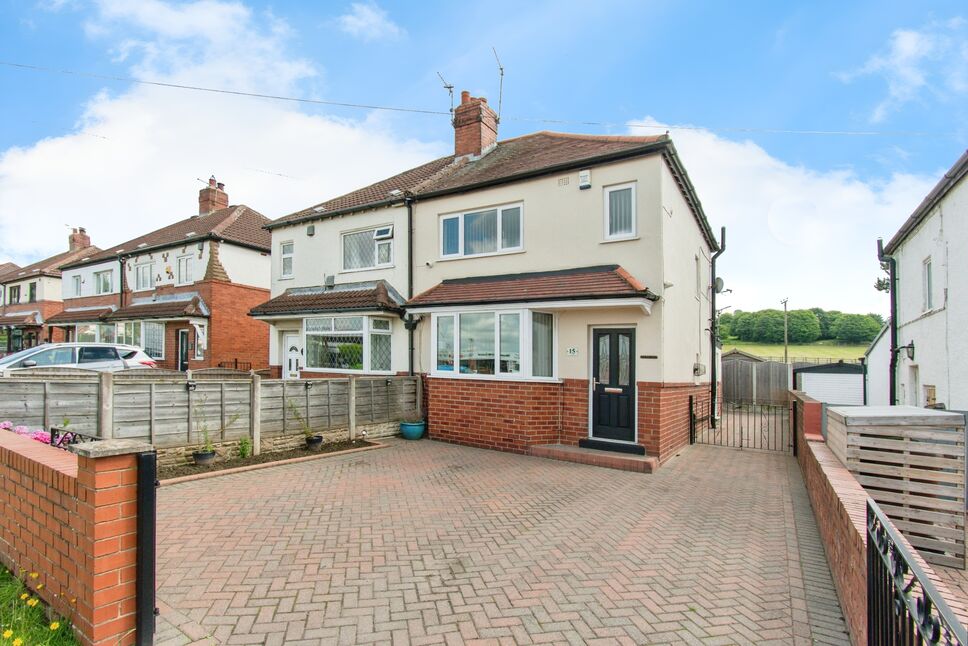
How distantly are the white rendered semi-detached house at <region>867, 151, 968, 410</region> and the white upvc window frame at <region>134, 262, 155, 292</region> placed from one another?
25.1 metres

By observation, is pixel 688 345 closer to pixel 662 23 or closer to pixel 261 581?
pixel 662 23

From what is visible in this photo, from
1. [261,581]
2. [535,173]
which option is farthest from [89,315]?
[261,581]

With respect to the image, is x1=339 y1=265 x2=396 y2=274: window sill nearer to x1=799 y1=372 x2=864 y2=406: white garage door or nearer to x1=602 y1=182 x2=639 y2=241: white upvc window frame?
x1=602 y1=182 x2=639 y2=241: white upvc window frame

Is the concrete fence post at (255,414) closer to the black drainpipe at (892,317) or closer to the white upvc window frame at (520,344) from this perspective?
the white upvc window frame at (520,344)

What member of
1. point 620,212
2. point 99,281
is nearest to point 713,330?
point 620,212

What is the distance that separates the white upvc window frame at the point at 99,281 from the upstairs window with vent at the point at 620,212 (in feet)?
77.4

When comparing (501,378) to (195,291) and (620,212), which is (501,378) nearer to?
(620,212)

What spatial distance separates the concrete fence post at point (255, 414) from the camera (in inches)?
324

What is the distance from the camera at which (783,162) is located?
52.5 ft

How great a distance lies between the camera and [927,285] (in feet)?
34.1

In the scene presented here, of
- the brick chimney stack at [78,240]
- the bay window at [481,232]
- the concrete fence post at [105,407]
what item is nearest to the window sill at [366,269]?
the bay window at [481,232]

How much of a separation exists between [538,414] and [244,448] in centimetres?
522

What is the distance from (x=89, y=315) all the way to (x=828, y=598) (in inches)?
1104

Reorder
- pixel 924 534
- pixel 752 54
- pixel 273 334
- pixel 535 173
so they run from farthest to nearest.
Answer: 1. pixel 273 334
2. pixel 535 173
3. pixel 752 54
4. pixel 924 534
